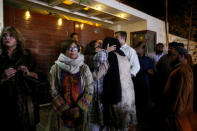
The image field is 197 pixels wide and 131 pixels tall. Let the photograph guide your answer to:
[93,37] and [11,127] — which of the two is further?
[93,37]

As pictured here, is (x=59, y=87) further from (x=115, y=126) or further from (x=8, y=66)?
(x=115, y=126)

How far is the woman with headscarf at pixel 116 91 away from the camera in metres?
2.11

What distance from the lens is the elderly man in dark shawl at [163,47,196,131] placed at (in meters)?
2.10

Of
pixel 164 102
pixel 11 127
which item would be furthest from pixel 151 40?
pixel 11 127

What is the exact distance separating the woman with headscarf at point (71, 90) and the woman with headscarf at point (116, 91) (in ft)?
0.89

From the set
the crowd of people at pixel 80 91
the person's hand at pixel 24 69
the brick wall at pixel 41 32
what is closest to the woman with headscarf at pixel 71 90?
the crowd of people at pixel 80 91

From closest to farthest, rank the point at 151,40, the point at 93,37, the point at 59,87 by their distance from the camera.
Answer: the point at 59,87 → the point at 93,37 → the point at 151,40

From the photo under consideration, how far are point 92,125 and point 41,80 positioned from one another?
118 centimetres

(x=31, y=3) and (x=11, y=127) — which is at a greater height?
(x=31, y=3)

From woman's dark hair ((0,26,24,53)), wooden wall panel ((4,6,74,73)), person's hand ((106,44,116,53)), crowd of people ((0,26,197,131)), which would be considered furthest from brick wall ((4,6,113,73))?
person's hand ((106,44,116,53))

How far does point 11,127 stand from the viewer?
1621mm

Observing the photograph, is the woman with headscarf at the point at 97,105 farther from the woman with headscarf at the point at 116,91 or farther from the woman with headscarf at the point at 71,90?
the woman with headscarf at the point at 71,90

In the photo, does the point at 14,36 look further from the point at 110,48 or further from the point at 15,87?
the point at 110,48

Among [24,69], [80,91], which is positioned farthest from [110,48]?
[24,69]
